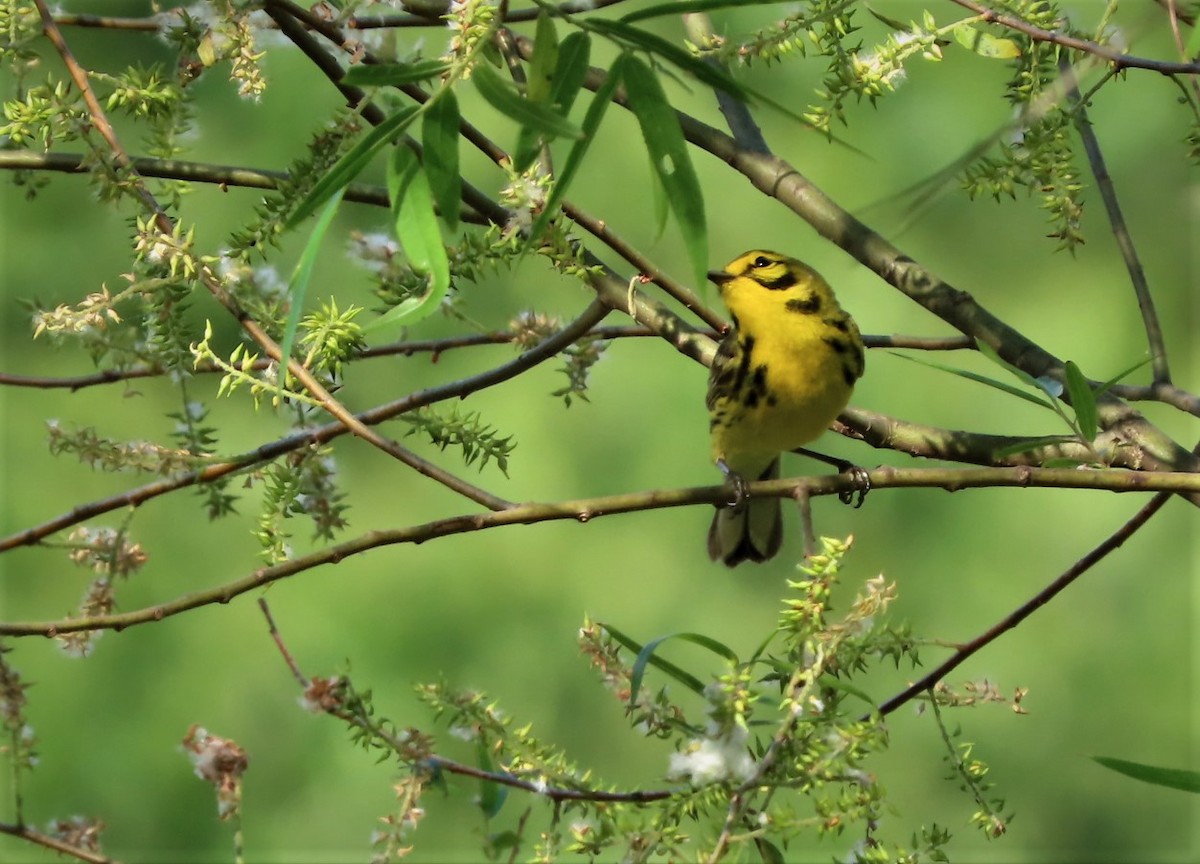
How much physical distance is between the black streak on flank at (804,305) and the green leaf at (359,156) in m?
1.19

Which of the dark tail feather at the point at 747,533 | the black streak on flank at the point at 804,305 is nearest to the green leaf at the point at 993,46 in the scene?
the black streak on flank at the point at 804,305

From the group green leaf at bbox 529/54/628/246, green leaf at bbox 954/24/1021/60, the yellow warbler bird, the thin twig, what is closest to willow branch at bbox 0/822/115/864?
the thin twig

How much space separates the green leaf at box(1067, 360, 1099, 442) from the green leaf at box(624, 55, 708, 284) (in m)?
0.34

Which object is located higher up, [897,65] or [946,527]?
[946,527]

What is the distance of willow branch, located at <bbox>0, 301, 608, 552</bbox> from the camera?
99 centimetres

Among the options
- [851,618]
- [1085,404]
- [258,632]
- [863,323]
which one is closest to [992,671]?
[863,323]

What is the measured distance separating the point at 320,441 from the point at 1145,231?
3.53m

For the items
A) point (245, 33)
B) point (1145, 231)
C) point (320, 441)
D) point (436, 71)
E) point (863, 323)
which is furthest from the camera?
point (1145, 231)

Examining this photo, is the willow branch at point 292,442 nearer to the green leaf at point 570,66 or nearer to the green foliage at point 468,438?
the green foliage at point 468,438

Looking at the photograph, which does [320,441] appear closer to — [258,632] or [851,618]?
[851,618]

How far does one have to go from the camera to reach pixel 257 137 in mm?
3701

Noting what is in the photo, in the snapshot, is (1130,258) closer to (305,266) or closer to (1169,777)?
(1169,777)

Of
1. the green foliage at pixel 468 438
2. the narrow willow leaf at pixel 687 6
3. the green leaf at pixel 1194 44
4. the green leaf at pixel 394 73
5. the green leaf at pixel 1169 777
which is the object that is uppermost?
the green foliage at pixel 468 438

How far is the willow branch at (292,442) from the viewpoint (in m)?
0.99
